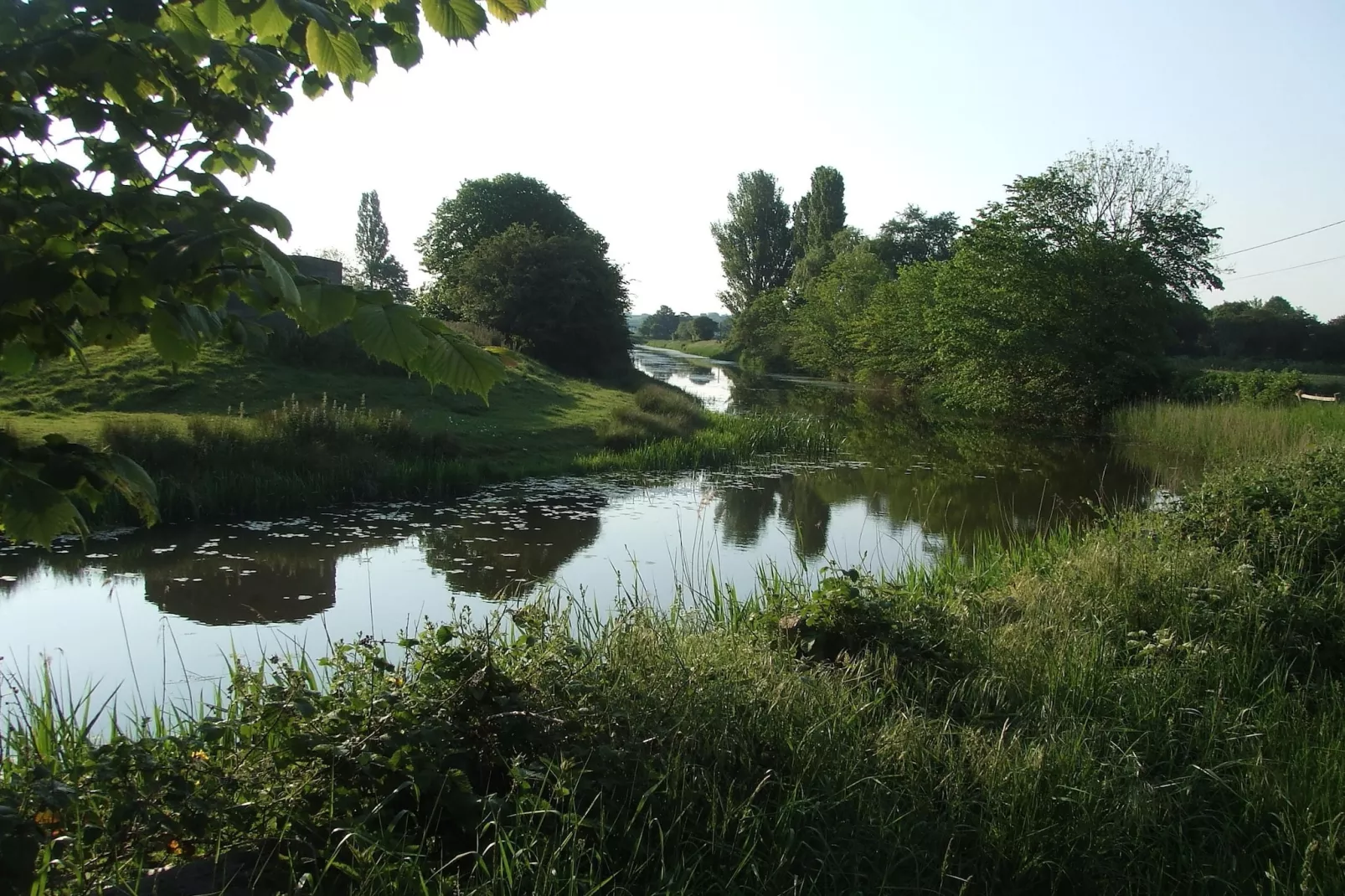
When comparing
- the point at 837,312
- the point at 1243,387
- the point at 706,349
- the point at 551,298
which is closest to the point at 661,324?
the point at 706,349

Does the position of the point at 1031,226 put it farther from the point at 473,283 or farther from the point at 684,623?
the point at 684,623

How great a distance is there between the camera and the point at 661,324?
524 feet

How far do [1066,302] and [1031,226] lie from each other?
313cm

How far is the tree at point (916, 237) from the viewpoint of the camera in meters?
69.3

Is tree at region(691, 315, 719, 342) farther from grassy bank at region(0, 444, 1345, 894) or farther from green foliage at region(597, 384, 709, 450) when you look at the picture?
grassy bank at region(0, 444, 1345, 894)

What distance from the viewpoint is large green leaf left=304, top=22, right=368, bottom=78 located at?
85.7 inches

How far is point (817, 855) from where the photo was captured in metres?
3.15

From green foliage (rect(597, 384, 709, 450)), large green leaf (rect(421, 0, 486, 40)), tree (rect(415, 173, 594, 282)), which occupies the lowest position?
green foliage (rect(597, 384, 709, 450))

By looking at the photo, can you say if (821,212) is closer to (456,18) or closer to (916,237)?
(916,237)

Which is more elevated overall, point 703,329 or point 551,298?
point 703,329

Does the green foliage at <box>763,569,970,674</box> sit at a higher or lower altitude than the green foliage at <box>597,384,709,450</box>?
lower

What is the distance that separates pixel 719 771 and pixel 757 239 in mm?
79317

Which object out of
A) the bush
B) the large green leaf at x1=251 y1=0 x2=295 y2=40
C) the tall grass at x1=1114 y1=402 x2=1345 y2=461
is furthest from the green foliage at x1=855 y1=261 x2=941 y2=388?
the large green leaf at x1=251 y1=0 x2=295 y2=40

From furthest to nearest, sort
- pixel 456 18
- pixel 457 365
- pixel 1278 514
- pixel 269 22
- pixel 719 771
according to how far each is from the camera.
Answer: pixel 1278 514 < pixel 719 771 < pixel 456 18 < pixel 269 22 < pixel 457 365
